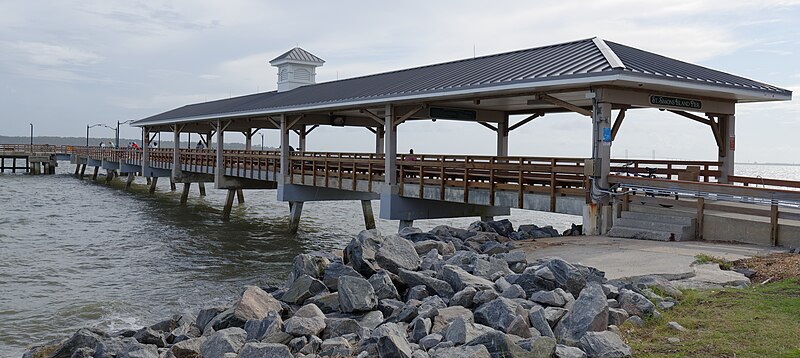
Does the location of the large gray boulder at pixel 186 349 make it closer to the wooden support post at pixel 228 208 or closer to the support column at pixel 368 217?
the support column at pixel 368 217

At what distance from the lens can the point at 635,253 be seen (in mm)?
10812

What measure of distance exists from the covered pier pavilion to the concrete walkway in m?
1.16

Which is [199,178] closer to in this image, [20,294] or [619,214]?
[20,294]

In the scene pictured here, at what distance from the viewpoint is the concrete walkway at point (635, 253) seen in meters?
9.47

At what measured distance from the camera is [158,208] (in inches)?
1364

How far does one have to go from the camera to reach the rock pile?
662cm

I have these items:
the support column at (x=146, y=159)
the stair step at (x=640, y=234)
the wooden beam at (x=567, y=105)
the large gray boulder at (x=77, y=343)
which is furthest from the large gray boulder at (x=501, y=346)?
the support column at (x=146, y=159)

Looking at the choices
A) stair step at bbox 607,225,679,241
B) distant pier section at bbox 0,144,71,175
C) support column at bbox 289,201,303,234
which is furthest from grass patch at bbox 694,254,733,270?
distant pier section at bbox 0,144,71,175

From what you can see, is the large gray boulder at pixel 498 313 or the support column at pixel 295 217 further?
the support column at pixel 295 217

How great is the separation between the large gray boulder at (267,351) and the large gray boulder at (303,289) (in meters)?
2.59

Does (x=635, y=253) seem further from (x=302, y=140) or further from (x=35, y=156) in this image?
(x=35, y=156)

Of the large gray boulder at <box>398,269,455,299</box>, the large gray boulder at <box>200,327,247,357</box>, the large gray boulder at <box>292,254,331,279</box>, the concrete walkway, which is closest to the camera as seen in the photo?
the large gray boulder at <box>200,327,247,357</box>

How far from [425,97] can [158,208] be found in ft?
72.4

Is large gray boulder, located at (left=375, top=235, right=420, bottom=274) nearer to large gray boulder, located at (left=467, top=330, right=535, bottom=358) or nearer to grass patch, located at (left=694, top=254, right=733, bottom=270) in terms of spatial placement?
large gray boulder, located at (left=467, top=330, right=535, bottom=358)
